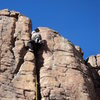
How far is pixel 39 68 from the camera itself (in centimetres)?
2548

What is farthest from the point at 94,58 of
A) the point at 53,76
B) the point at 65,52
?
the point at 53,76

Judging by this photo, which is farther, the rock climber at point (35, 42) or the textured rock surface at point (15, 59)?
the rock climber at point (35, 42)

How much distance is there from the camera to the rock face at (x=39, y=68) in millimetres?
23156

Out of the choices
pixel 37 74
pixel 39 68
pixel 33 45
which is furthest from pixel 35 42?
pixel 37 74

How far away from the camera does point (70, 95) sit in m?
23.5

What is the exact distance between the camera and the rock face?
23.2 meters

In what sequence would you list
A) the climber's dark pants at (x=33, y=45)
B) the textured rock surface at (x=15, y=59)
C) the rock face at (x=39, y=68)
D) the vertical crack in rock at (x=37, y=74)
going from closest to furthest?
the textured rock surface at (x=15, y=59) → the rock face at (x=39, y=68) → the vertical crack in rock at (x=37, y=74) → the climber's dark pants at (x=33, y=45)

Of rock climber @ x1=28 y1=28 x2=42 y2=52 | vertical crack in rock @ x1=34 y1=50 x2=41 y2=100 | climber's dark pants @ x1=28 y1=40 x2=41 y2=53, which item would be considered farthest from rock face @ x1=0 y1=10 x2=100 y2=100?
rock climber @ x1=28 y1=28 x2=42 y2=52

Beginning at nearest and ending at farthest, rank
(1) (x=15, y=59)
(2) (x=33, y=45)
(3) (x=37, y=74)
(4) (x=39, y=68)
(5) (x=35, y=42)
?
(3) (x=37, y=74), (1) (x=15, y=59), (4) (x=39, y=68), (2) (x=33, y=45), (5) (x=35, y=42)

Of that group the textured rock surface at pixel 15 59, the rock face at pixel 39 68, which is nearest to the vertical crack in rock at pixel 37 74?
the rock face at pixel 39 68

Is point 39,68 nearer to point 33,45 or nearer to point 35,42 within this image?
point 33,45

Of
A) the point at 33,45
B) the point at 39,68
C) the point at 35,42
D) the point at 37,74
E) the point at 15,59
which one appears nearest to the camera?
the point at 37,74

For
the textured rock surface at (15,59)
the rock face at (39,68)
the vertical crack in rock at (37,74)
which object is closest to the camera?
the textured rock surface at (15,59)

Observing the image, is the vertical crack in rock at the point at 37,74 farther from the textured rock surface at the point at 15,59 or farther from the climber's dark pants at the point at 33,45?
the textured rock surface at the point at 15,59
